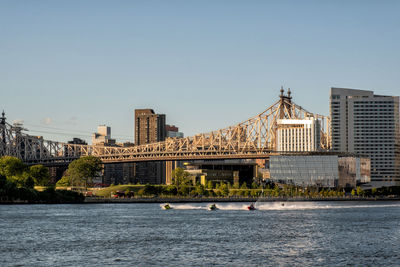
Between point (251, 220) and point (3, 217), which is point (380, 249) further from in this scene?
point (3, 217)

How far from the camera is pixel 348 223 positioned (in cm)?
11975

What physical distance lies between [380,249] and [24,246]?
127ft

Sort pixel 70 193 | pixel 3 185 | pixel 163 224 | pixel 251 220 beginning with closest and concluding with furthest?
pixel 163 224
pixel 251 220
pixel 3 185
pixel 70 193

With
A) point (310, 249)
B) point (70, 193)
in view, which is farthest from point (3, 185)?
point (310, 249)

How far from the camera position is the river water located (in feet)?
241

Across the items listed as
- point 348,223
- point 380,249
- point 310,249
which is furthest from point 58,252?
point 348,223

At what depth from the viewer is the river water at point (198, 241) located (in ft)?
241

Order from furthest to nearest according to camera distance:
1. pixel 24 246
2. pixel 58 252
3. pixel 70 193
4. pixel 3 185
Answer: pixel 70 193
pixel 3 185
pixel 24 246
pixel 58 252

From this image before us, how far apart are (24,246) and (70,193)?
375 ft

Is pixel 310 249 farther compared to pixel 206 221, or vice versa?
pixel 206 221

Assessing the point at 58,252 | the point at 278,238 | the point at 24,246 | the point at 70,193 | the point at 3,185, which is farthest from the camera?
the point at 70,193

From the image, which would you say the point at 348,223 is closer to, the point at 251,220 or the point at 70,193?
the point at 251,220

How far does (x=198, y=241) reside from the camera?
295ft

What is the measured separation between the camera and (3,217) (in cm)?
13338
